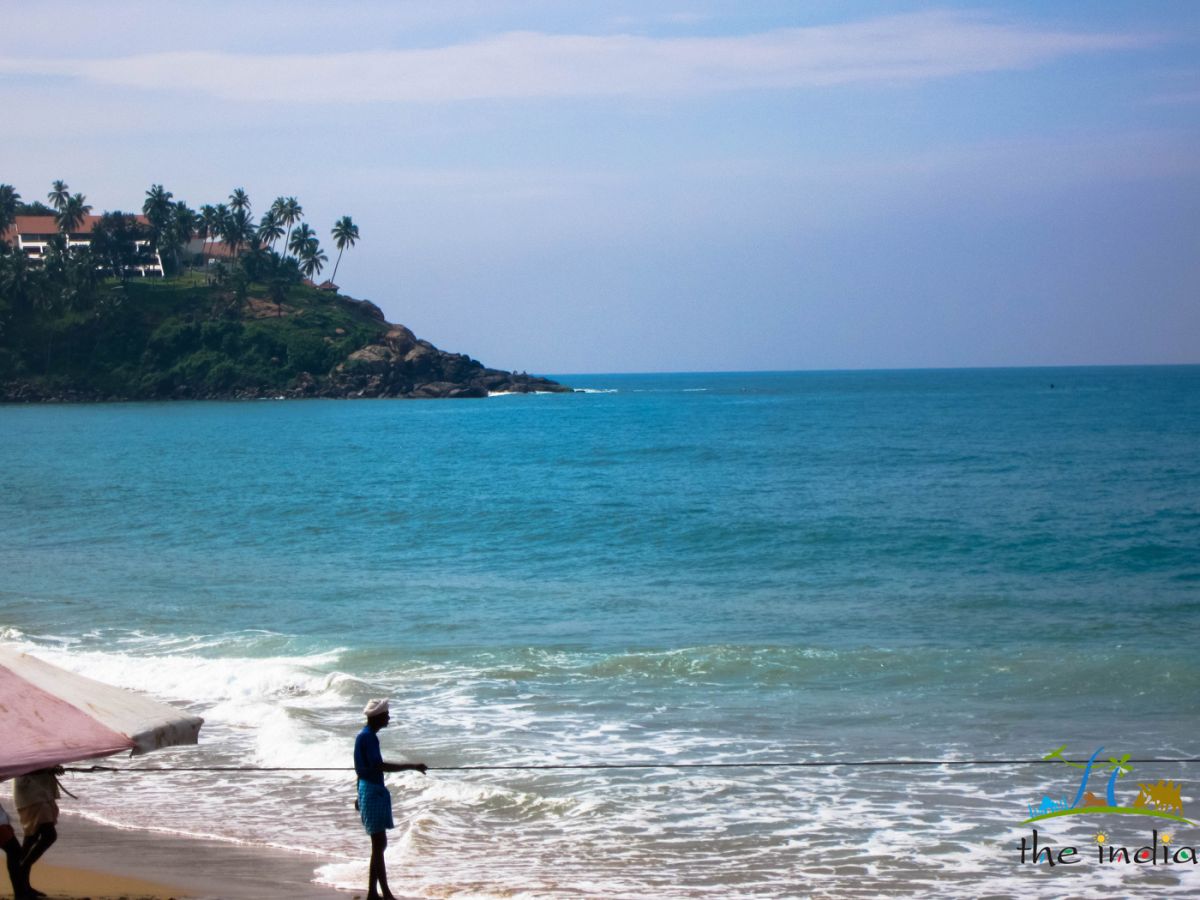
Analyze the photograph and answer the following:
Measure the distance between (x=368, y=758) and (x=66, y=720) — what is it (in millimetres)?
2242

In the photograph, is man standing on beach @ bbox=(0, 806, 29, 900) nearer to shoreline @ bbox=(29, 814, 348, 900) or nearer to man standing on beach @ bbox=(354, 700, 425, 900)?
shoreline @ bbox=(29, 814, 348, 900)

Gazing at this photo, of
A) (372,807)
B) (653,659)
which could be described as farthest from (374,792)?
(653,659)

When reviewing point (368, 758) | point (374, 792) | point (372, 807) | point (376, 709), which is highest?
point (376, 709)

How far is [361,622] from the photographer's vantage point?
20656mm

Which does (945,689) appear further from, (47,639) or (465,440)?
(465,440)

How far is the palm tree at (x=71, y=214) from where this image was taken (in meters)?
126

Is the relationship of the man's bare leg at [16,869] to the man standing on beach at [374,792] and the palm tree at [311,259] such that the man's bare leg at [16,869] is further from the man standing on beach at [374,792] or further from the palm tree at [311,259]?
the palm tree at [311,259]

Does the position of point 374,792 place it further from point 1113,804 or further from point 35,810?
point 1113,804

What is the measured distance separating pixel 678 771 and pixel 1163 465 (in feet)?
131

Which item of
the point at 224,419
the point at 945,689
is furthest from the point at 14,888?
the point at 224,419

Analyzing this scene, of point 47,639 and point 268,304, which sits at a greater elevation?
point 268,304

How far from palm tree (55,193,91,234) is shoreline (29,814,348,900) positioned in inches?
5059

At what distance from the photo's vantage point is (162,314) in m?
118

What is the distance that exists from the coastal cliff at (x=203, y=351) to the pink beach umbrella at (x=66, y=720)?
112 metres
